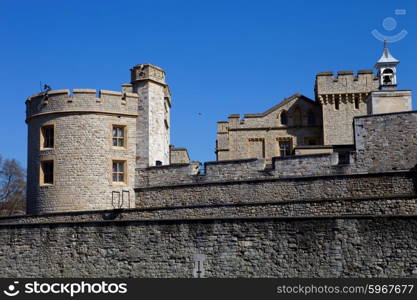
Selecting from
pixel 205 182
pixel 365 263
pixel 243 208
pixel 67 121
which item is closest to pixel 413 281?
pixel 365 263

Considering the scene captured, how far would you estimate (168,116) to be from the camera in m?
36.5

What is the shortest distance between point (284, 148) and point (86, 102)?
17161mm

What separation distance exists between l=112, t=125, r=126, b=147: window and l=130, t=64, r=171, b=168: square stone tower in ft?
2.11

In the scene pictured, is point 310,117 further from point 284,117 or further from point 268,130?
point 268,130

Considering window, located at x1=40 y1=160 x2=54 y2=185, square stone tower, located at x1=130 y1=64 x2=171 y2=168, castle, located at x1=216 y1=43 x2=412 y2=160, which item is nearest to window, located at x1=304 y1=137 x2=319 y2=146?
castle, located at x1=216 y1=43 x2=412 y2=160

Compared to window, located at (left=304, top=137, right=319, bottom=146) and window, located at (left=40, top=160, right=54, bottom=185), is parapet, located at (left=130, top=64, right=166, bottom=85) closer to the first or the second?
window, located at (left=40, top=160, right=54, bottom=185)

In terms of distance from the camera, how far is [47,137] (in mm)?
32031

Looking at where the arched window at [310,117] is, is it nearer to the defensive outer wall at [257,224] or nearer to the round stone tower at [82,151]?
the defensive outer wall at [257,224]

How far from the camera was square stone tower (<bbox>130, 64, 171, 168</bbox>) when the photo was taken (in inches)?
1261

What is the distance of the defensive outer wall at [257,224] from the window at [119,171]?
71 centimetres

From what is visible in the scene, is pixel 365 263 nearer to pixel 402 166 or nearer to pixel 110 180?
pixel 402 166

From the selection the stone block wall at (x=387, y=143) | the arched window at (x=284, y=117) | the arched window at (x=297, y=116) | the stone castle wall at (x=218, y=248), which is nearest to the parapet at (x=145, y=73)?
the stone castle wall at (x=218, y=248)

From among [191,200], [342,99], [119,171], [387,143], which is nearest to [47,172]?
[119,171]

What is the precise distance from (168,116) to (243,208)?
10.6m
